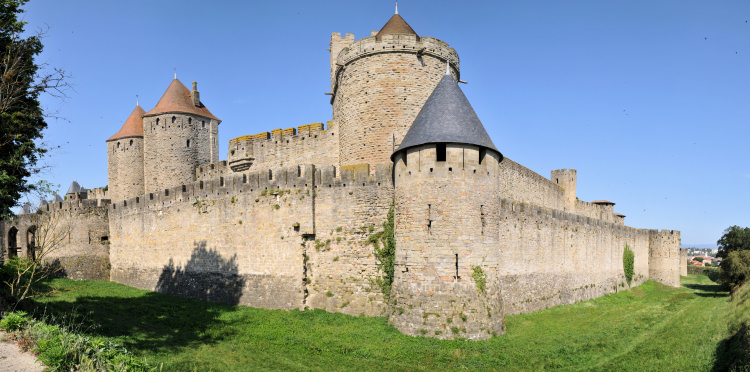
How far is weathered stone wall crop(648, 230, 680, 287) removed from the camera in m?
34.4

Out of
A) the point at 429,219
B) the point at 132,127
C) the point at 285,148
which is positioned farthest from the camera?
the point at 132,127

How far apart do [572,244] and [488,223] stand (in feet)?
34.7

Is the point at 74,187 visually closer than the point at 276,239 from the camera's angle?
No

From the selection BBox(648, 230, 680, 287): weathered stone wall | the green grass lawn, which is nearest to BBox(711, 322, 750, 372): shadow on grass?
the green grass lawn

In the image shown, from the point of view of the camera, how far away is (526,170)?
2652cm

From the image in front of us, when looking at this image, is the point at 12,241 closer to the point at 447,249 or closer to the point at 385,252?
the point at 385,252

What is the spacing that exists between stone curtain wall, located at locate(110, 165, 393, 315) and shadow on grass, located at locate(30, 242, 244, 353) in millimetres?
75

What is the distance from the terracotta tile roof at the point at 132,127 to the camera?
2841 centimetres

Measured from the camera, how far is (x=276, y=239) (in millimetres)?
16828

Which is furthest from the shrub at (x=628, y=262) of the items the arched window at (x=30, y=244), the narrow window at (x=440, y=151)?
the arched window at (x=30, y=244)

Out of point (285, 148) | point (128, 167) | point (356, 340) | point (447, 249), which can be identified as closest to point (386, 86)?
point (285, 148)

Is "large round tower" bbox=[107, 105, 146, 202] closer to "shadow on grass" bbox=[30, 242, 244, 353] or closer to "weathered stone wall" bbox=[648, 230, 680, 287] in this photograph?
"shadow on grass" bbox=[30, 242, 244, 353]

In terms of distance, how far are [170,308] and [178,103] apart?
14.2m

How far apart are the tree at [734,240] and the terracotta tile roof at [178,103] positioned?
43.8 metres
